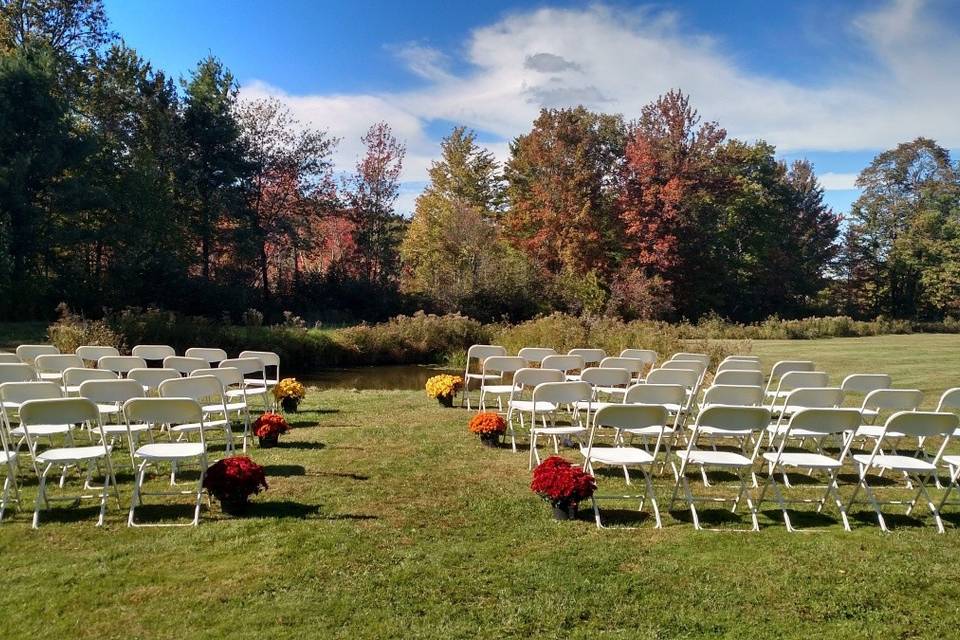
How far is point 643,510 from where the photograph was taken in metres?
5.04

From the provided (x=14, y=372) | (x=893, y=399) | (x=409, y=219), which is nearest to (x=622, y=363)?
(x=893, y=399)

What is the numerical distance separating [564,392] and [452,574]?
2.41 metres

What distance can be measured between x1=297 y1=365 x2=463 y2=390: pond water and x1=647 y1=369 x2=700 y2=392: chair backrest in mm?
9709

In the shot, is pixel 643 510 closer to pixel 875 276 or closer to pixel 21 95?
pixel 21 95

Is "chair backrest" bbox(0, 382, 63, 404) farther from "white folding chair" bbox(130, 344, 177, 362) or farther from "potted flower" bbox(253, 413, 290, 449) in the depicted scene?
"white folding chair" bbox(130, 344, 177, 362)

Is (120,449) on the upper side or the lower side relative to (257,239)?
→ lower

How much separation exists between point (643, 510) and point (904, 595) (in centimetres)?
183

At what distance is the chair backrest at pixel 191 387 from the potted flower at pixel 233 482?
3.98 feet

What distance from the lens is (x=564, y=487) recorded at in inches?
182

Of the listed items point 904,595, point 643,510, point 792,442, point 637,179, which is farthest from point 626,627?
point 637,179

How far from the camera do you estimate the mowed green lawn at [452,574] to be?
3.14m

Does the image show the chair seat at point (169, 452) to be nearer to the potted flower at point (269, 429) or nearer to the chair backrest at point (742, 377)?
the potted flower at point (269, 429)

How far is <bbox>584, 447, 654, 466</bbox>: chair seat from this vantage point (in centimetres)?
483

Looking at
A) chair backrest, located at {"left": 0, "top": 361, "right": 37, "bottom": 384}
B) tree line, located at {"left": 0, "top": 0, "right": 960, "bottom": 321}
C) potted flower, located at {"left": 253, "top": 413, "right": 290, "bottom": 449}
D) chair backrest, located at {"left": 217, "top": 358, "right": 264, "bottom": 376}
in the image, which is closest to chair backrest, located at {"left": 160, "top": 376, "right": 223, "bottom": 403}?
potted flower, located at {"left": 253, "top": 413, "right": 290, "bottom": 449}
